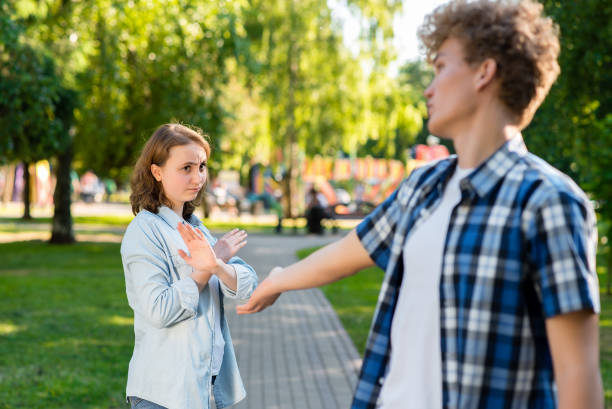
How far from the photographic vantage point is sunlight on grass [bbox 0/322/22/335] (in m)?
9.07

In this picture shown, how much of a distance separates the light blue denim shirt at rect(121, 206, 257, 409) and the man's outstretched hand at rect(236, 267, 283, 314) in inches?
11.3

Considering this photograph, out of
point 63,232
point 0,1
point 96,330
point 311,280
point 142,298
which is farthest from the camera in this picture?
point 63,232

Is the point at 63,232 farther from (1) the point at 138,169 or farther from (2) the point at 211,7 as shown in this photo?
(1) the point at 138,169

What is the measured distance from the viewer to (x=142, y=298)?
285cm

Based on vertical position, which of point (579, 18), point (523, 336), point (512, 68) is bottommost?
point (523, 336)

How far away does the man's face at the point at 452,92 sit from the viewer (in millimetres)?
1898

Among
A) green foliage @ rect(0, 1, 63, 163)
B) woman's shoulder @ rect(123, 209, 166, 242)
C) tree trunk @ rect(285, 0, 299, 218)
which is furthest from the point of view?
tree trunk @ rect(285, 0, 299, 218)

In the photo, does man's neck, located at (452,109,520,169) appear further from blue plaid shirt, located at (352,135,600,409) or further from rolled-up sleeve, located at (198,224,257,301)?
rolled-up sleeve, located at (198,224,257,301)

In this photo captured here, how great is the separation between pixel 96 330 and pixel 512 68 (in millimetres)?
8122

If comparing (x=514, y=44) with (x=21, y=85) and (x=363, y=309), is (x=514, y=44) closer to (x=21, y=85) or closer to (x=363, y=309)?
(x=363, y=309)

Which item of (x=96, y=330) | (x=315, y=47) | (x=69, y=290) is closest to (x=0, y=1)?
(x=69, y=290)

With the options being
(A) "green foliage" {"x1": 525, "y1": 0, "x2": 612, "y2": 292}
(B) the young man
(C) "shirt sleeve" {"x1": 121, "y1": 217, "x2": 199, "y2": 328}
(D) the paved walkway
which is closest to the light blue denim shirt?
(C) "shirt sleeve" {"x1": 121, "y1": 217, "x2": 199, "y2": 328}

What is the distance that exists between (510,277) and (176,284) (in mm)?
1413

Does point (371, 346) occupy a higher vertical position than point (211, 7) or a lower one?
lower
